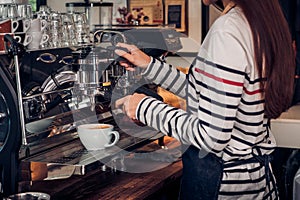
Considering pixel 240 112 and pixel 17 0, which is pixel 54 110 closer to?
pixel 17 0

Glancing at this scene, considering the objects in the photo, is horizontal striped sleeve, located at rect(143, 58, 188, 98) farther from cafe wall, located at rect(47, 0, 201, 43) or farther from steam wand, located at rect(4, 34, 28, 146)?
cafe wall, located at rect(47, 0, 201, 43)

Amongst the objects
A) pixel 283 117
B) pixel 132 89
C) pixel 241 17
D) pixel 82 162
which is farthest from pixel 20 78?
pixel 283 117

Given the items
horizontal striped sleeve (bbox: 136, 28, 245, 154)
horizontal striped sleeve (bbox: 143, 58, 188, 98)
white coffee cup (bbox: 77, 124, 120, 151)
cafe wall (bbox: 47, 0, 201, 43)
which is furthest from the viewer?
cafe wall (bbox: 47, 0, 201, 43)

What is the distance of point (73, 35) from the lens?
1682 millimetres

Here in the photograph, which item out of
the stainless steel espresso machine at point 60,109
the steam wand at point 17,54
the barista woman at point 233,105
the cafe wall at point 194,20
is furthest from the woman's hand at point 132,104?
the cafe wall at point 194,20

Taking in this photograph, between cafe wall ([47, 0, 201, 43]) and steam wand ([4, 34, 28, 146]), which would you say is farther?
cafe wall ([47, 0, 201, 43])

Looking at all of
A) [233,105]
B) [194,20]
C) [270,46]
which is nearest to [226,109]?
[233,105]

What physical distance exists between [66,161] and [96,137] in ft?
0.41

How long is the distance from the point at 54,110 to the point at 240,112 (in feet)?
1.67

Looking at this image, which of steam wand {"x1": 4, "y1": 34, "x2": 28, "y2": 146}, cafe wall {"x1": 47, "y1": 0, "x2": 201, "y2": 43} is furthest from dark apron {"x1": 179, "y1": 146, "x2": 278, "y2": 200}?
cafe wall {"x1": 47, "y1": 0, "x2": 201, "y2": 43}

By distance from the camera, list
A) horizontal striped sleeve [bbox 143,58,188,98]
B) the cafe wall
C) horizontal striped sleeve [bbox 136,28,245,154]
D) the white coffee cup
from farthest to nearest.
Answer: the cafe wall, horizontal striped sleeve [bbox 143,58,188,98], the white coffee cup, horizontal striped sleeve [bbox 136,28,245,154]

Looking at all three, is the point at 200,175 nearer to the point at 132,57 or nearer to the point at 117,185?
the point at 117,185

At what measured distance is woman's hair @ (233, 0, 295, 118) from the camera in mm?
1281

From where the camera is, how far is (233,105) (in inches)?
48.7
